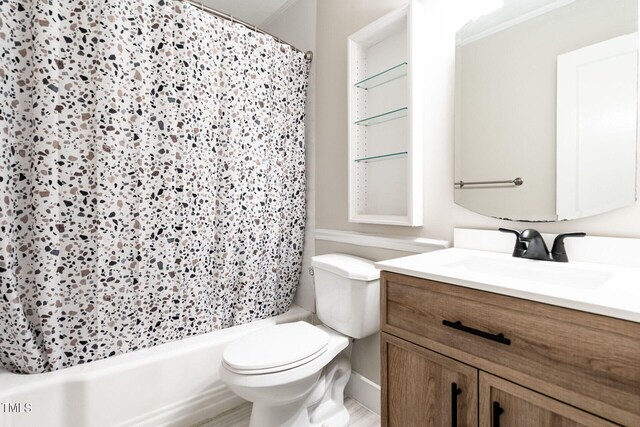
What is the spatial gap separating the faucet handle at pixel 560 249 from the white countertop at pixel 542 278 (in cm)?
3

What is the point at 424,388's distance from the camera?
3.09ft

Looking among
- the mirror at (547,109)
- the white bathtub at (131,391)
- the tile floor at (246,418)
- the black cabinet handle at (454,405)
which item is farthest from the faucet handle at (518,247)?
the white bathtub at (131,391)

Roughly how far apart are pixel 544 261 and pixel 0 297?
2.00 m

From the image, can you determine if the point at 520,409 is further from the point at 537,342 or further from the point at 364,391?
the point at 364,391

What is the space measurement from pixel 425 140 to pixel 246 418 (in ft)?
5.55

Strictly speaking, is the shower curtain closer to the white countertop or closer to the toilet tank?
the toilet tank

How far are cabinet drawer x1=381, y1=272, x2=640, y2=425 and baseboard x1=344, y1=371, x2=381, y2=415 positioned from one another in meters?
0.89

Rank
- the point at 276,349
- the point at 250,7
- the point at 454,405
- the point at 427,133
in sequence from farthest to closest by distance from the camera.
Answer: the point at 250,7 → the point at 427,133 → the point at 276,349 → the point at 454,405

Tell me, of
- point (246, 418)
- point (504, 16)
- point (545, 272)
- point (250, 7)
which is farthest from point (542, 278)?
point (250, 7)

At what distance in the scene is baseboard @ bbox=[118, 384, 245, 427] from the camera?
148cm

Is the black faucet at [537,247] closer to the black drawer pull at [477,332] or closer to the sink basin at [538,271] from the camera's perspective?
the sink basin at [538,271]

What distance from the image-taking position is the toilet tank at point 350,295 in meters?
1.45

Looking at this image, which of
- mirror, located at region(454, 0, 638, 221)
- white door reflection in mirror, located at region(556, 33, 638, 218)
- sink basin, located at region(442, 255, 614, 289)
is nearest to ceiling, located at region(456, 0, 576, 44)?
mirror, located at region(454, 0, 638, 221)

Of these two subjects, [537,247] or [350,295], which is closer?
[537,247]
